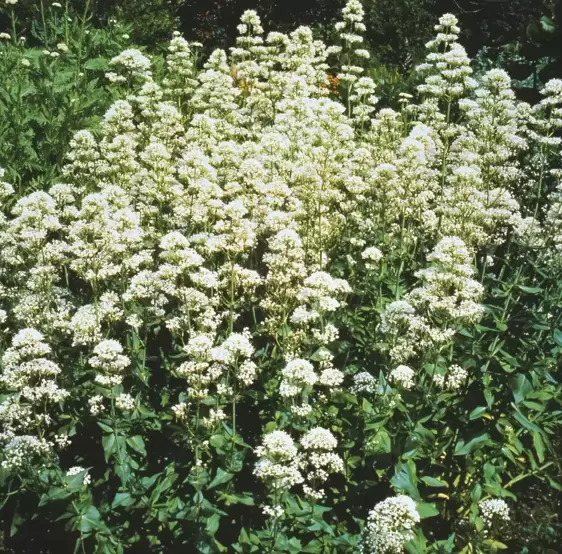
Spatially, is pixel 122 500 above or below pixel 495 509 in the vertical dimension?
below

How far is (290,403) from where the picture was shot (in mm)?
3975

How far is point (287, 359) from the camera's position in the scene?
13.4ft

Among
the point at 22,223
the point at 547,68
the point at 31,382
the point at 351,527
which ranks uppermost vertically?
the point at 547,68

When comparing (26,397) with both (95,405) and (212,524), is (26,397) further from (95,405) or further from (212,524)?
(212,524)

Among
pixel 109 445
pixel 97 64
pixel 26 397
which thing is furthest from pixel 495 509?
pixel 97 64

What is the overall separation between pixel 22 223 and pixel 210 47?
11.9 m

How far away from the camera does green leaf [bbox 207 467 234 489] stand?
376cm

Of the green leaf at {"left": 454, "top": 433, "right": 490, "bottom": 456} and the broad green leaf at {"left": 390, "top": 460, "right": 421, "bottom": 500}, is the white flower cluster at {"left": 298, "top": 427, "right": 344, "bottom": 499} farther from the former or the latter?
the green leaf at {"left": 454, "top": 433, "right": 490, "bottom": 456}

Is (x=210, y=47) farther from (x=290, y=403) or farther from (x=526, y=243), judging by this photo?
(x=290, y=403)

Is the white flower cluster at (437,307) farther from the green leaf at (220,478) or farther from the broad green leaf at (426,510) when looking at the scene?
the green leaf at (220,478)

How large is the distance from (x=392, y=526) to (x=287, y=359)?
1.17 m

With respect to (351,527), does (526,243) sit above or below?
above

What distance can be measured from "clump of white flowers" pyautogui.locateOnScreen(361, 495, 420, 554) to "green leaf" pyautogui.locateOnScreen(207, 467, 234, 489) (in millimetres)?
857

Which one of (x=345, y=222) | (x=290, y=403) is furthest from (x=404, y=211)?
(x=290, y=403)
